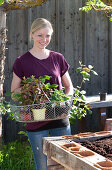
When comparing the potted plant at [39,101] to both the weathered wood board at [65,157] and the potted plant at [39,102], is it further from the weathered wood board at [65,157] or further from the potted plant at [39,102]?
the weathered wood board at [65,157]

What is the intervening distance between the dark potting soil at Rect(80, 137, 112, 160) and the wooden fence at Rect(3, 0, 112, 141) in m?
2.61

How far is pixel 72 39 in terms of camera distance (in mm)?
5191

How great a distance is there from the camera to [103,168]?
167cm

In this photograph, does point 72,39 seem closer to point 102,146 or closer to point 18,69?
point 18,69

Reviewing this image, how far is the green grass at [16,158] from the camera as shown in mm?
3902

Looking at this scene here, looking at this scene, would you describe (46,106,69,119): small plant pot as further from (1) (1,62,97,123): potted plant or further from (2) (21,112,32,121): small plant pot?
(2) (21,112,32,121): small plant pot

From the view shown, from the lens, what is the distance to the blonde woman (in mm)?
2682

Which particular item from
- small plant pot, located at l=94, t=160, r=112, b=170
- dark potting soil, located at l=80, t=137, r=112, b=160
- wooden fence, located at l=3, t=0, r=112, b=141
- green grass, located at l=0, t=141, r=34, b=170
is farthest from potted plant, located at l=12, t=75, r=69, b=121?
wooden fence, located at l=3, t=0, r=112, b=141

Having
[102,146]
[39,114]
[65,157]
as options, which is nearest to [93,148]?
[102,146]

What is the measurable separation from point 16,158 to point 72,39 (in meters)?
2.05

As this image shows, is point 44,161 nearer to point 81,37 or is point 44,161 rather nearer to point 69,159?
point 69,159

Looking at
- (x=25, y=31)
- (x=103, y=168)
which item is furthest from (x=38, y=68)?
(x=25, y=31)

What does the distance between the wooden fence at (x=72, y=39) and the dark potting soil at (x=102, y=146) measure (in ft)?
8.58

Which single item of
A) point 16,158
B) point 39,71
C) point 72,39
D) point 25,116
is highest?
point 72,39
